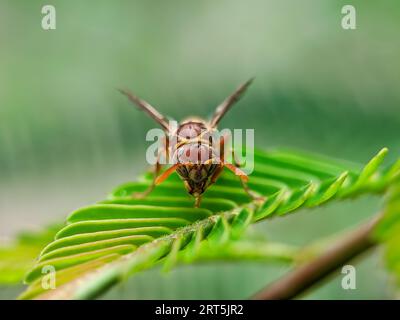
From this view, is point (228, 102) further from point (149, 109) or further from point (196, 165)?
point (196, 165)

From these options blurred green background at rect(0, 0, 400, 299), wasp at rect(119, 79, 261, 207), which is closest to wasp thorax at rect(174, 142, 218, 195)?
wasp at rect(119, 79, 261, 207)

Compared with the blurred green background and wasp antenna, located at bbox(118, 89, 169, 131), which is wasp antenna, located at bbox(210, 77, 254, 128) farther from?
the blurred green background

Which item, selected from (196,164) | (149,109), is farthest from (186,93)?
(196,164)

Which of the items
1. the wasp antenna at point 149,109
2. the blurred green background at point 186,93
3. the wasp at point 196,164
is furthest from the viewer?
the blurred green background at point 186,93

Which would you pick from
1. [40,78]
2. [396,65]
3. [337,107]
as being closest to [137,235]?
[337,107]

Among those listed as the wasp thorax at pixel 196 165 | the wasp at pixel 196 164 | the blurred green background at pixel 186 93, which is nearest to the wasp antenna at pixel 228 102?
the wasp at pixel 196 164

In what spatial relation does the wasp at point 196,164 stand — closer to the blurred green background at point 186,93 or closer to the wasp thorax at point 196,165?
the wasp thorax at point 196,165

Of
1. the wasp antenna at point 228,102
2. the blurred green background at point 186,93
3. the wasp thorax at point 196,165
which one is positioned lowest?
the wasp thorax at point 196,165

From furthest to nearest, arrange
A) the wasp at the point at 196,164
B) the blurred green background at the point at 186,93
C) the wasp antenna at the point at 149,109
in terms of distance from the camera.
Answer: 1. the blurred green background at the point at 186,93
2. the wasp antenna at the point at 149,109
3. the wasp at the point at 196,164
